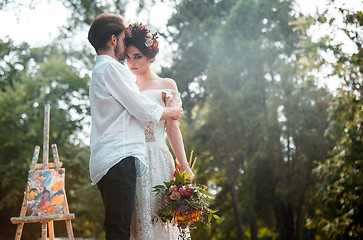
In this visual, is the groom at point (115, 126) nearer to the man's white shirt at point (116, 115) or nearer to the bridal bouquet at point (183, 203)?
the man's white shirt at point (116, 115)

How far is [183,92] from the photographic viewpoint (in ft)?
50.4

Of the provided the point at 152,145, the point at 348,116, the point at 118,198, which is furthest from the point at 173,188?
the point at 348,116

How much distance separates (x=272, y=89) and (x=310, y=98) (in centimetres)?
108

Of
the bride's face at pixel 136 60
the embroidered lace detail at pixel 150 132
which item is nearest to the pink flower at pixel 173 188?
the embroidered lace detail at pixel 150 132

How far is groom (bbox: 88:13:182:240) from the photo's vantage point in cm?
170

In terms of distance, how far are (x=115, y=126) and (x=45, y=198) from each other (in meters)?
2.71

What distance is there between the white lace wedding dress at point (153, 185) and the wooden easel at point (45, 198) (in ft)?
6.36

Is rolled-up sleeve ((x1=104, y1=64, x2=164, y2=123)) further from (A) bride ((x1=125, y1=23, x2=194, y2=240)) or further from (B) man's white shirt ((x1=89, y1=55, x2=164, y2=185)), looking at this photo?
(A) bride ((x1=125, y1=23, x2=194, y2=240))

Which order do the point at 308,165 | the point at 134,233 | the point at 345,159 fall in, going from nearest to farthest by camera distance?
the point at 134,233, the point at 345,159, the point at 308,165

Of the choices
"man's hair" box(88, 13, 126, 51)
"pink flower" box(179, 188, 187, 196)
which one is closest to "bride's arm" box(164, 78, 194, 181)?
"pink flower" box(179, 188, 187, 196)

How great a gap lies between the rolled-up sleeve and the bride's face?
60 cm

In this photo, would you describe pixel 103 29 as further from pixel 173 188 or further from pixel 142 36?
pixel 173 188

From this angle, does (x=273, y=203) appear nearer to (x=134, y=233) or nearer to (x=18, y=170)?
(x=18, y=170)

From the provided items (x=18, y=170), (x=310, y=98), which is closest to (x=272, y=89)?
(x=310, y=98)
